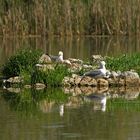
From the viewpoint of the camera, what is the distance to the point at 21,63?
64.9 ft

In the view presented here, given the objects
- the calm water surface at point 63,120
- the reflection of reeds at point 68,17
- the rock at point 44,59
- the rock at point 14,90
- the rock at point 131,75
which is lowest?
the calm water surface at point 63,120

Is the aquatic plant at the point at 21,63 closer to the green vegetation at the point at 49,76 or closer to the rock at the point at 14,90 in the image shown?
the green vegetation at the point at 49,76

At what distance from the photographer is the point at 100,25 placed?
43906 millimetres

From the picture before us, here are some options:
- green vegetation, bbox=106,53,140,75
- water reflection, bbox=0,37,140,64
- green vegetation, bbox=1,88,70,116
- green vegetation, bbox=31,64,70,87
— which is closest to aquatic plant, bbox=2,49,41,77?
green vegetation, bbox=31,64,70,87

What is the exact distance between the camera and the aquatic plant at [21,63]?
775 inches

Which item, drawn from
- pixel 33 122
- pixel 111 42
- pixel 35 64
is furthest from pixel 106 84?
pixel 111 42

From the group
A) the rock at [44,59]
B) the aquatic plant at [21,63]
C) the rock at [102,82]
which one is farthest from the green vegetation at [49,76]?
the rock at [44,59]

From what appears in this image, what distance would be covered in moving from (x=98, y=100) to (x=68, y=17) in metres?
26.8

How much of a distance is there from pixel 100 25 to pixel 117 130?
3210cm

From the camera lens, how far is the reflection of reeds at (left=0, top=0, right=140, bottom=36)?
4217cm

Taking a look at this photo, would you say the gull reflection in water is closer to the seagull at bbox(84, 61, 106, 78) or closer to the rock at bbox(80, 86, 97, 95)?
the rock at bbox(80, 86, 97, 95)

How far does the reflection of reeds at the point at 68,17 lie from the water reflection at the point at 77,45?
665mm

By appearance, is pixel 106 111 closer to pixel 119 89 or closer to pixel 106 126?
pixel 106 126

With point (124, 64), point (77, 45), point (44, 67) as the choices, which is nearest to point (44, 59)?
point (44, 67)
